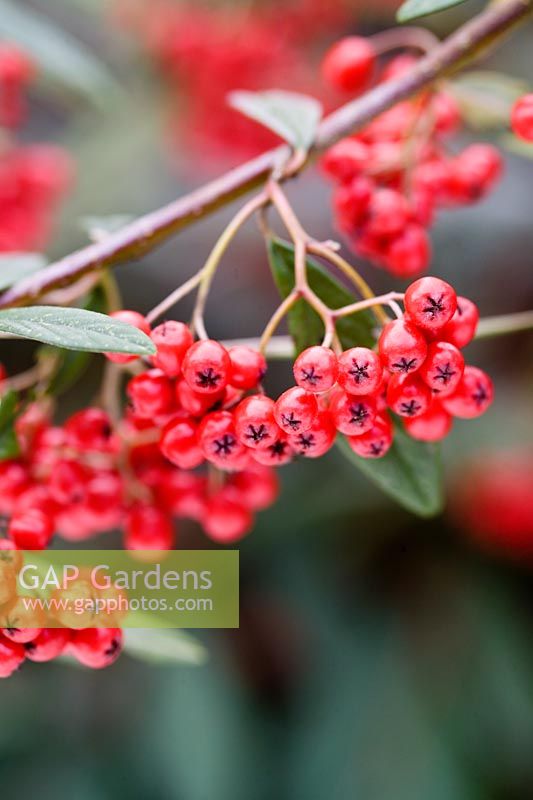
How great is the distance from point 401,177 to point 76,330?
76 centimetres

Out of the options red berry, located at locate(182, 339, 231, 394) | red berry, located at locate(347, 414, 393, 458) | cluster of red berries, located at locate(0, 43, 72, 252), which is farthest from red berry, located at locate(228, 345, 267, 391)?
cluster of red berries, located at locate(0, 43, 72, 252)

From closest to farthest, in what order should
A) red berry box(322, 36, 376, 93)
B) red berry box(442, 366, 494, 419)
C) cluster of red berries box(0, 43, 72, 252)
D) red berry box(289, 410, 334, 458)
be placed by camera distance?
red berry box(289, 410, 334, 458)
red berry box(442, 366, 494, 419)
red berry box(322, 36, 376, 93)
cluster of red berries box(0, 43, 72, 252)

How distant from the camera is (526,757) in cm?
235

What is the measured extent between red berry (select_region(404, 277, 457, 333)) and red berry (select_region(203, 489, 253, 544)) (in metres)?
0.52

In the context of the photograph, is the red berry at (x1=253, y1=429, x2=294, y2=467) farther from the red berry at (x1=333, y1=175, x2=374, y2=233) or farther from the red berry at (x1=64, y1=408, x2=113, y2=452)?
the red berry at (x1=333, y1=175, x2=374, y2=233)

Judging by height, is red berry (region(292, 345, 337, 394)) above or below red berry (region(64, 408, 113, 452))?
below

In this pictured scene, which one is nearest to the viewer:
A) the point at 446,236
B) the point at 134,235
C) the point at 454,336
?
the point at 454,336

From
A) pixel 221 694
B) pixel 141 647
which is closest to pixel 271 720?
pixel 221 694

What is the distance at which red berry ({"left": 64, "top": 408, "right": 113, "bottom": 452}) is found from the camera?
3.91ft

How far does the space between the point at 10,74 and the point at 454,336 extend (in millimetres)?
1351

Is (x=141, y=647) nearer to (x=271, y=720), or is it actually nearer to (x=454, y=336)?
(x=454, y=336)

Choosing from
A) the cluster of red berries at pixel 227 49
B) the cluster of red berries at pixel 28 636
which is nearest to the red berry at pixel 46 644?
the cluster of red berries at pixel 28 636

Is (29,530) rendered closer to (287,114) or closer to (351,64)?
(287,114)

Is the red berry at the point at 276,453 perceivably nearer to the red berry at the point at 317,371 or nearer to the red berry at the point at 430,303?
the red berry at the point at 317,371
